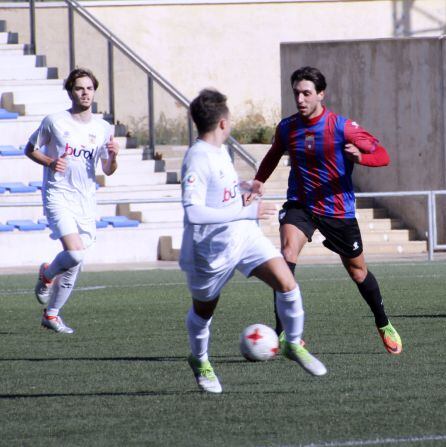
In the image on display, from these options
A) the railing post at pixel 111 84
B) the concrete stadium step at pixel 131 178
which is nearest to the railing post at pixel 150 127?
the concrete stadium step at pixel 131 178

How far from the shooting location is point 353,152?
8867mm

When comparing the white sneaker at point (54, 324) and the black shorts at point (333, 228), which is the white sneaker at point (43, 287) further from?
the black shorts at point (333, 228)

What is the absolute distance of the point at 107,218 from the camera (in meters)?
21.9

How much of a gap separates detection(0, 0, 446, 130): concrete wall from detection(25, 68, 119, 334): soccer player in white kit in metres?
18.6

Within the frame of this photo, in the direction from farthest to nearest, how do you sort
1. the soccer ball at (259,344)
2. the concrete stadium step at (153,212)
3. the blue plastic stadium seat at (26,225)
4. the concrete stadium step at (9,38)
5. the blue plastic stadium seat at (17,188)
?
the concrete stadium step at (9,38) < the concrete stadium step at (153,212) < the blue plastic stadium seat at (17,188) < the blue plastic stadium seat at (26,225) < the soccer ball at (259,344)

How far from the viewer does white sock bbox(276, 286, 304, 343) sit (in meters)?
7.42

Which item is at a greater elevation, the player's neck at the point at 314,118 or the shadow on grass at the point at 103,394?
the player's neck at the point at 314,118

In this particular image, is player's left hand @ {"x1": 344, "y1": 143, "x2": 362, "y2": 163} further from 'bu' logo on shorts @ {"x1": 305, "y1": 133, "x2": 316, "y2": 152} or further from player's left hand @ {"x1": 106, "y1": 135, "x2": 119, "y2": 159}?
player's left hand @ {"x1": 106, "y1": 135, "x2": 119, "y2": 159}

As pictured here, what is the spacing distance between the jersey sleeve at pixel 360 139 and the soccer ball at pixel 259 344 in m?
1.99

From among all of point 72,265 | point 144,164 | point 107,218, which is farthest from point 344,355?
point 144,164

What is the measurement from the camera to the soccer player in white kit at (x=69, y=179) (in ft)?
34.7

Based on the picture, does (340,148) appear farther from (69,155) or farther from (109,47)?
(109,47)

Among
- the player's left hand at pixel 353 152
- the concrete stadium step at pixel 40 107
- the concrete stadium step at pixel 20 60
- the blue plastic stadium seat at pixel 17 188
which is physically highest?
the concrete stadium step at pixel 20 60

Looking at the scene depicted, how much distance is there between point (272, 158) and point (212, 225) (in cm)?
267
